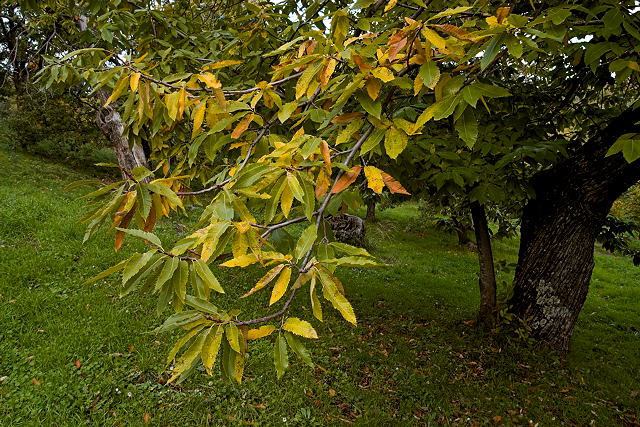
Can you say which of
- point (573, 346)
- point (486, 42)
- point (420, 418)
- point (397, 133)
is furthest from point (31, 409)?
point (573, 346)

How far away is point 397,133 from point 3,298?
575cm

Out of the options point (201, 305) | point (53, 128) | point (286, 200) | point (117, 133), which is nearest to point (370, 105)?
point (286, 200)

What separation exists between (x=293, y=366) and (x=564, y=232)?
11.9 feet

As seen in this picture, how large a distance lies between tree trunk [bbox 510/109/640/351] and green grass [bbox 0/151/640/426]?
1.72 feet

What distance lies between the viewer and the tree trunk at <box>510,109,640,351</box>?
13.7ft

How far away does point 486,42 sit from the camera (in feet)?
5.07

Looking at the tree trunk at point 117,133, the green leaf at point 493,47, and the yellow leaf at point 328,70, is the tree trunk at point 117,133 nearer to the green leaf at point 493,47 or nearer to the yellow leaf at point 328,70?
the yellow leaf at point 328,70

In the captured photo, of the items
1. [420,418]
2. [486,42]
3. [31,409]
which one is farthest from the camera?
[420,418]

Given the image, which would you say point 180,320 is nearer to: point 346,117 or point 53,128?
point 346,117

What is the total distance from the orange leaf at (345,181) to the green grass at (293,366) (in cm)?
299

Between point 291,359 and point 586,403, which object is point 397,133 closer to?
point 291,359

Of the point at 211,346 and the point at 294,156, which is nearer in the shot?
the point at 211,346

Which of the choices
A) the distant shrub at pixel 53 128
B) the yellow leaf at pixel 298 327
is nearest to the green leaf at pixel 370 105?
the yellow leaf at pixel 298 327

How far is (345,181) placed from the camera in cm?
157
